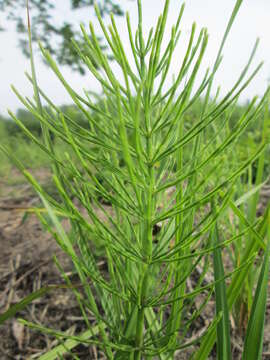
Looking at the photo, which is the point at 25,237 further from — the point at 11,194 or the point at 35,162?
the point at 35,162

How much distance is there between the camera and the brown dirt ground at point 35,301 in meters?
0.87

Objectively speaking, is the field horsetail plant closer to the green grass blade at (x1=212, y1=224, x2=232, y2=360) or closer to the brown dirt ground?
the green grass blade at (x1=212, y1=224, x2=232, y2=360)

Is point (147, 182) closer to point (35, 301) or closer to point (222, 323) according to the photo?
point (222, 323)

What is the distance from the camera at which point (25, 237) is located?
4.86 ft

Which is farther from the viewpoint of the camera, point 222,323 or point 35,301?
point 35,301

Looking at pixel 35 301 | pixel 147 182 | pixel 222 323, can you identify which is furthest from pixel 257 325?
pixel 35 301

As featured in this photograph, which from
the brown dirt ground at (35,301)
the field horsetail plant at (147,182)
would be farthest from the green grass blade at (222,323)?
the brown dirt ground at (35,301)

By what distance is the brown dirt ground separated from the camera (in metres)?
0.87

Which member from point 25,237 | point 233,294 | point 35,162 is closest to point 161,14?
point 233,294

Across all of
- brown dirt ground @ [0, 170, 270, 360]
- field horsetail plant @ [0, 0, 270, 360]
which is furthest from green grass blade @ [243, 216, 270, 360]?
brown dirt ground @ [0, 170, 270, 360]

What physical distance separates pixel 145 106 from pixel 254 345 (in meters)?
0.44

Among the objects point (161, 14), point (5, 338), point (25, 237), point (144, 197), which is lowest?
point (5, 338)

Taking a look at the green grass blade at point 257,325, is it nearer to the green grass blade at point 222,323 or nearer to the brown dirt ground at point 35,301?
the green grass blade at point 222,323

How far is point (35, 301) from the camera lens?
1.04 m
